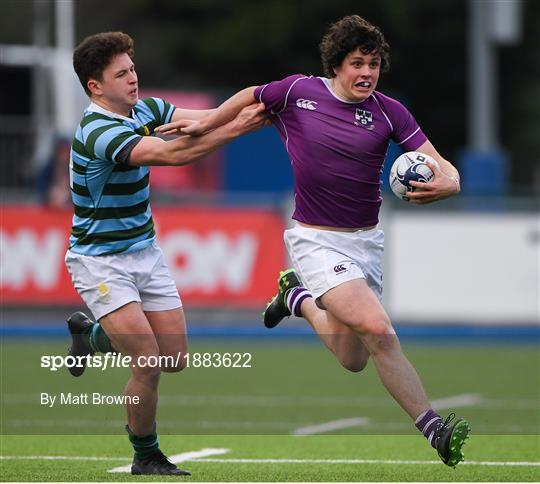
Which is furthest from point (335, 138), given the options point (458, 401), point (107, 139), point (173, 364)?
point (458, 401)

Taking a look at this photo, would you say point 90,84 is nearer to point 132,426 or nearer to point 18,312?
point 132,426

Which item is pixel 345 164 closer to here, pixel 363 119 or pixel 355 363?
pixel 363 119

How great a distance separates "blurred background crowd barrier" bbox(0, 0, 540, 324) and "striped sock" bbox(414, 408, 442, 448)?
1028 centimetres

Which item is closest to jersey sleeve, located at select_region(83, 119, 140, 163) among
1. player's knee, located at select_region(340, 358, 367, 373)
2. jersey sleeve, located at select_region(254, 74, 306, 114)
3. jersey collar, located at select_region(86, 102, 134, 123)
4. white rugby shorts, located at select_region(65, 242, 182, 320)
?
jersey collar, located at select_region(86, 102, 134, 123)

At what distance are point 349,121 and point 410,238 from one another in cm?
997

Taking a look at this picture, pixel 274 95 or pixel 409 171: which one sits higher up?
pixel 274 95

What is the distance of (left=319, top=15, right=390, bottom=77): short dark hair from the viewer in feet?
27.9

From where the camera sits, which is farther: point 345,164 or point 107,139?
point 345,164

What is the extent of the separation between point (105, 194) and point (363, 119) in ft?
5.25

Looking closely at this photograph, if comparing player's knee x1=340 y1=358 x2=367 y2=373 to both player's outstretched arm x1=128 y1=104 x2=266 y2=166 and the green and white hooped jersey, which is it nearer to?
the green and white hooped jersey

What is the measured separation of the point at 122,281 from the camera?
8539 mm

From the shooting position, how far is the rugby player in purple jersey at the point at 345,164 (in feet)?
27.4

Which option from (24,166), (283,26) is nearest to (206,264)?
(24,166)

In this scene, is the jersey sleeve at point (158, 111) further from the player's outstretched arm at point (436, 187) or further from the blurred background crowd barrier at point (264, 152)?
the blurred background crowd barrier at point (264, 152)
